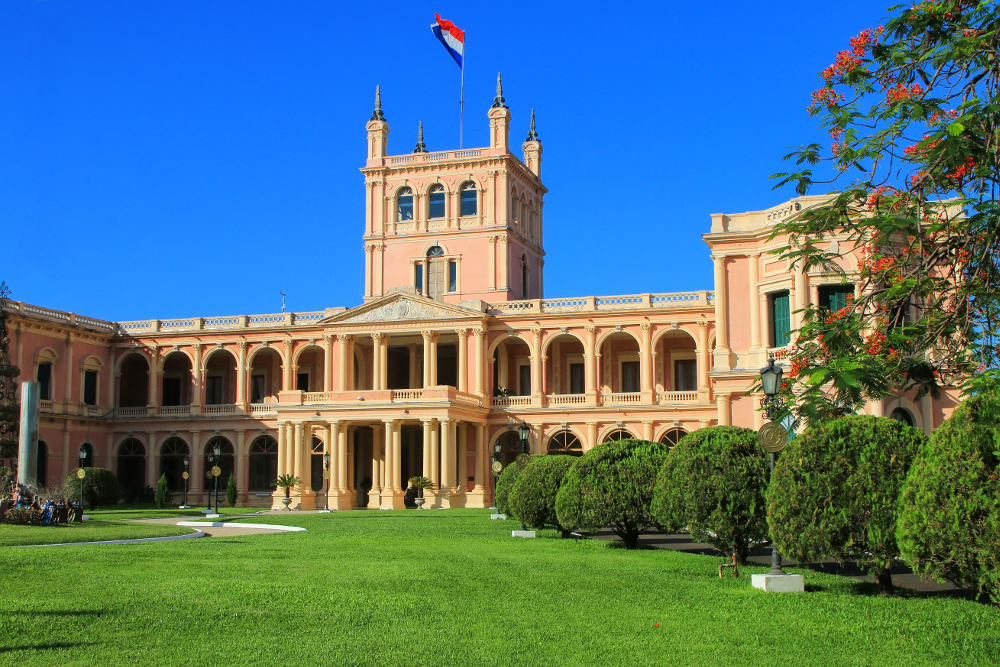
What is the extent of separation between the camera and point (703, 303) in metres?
48.9

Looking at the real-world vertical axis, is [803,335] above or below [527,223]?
below

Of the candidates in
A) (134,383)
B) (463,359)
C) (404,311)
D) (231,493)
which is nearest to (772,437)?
(463,359)

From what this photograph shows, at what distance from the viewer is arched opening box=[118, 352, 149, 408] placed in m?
58.8

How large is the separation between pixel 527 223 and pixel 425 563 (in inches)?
1681

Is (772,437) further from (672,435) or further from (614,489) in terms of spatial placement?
(672,435)

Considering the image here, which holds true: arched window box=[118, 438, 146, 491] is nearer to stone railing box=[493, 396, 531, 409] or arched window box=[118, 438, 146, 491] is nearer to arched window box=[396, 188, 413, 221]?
arched window box=[396, 188, 413, 221]

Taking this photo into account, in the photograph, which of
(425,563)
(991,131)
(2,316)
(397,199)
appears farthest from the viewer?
(397,199)

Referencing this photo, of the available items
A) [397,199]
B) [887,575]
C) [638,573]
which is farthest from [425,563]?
[397,199]

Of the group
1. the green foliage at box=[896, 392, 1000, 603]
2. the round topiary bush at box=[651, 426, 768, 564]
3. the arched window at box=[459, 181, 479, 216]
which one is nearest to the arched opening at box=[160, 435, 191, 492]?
the arched window at box=[459, 181, 479, 216]

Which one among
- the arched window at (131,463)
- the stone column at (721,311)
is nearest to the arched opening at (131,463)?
the arched window at (131,463)

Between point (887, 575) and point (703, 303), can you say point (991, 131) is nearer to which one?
point (887, 575)

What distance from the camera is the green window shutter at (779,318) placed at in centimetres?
3538

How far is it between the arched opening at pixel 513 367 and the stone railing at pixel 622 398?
4.73 meters

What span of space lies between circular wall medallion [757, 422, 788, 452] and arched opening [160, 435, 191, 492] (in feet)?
150
